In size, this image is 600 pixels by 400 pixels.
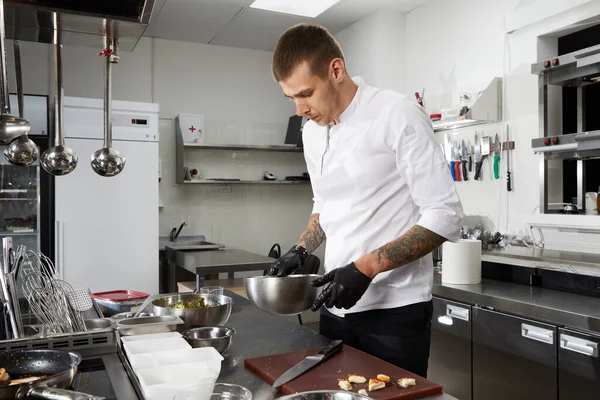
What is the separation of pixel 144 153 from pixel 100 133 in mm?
354

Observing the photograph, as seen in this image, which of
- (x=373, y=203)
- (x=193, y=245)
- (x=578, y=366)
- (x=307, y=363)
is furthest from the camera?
(x=193, y=245)

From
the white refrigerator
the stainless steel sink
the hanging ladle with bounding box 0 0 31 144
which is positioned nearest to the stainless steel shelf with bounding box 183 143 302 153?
the white refrigerator

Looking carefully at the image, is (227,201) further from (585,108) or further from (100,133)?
(585,108)

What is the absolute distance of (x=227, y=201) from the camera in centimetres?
522

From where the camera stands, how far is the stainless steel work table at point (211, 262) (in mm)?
3600

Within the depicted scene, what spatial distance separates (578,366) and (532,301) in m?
0.33

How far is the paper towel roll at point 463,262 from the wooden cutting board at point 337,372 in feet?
5.32

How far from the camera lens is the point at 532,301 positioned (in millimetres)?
2332

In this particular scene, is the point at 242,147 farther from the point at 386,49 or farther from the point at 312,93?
the point at 312,93

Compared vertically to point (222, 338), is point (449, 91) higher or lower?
higher

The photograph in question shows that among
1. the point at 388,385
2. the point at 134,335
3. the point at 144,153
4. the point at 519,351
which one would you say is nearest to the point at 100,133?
the point at 144,153

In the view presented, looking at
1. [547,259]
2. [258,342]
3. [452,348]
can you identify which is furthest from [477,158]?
[258,342]

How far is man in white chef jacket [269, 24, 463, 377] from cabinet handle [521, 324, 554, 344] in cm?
94

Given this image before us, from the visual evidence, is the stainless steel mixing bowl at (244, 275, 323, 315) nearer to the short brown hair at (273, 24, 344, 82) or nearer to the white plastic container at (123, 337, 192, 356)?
the white plastic container at (123, 337, 192, 356)
